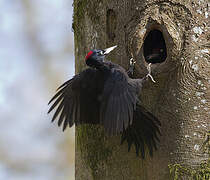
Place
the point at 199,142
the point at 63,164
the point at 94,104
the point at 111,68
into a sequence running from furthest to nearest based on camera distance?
the point at 63,164 < the point at 94,104 < the point at 111,68 < the point at 199,142

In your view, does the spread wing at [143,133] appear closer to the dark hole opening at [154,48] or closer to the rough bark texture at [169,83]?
the rough bark texture at [169,83]

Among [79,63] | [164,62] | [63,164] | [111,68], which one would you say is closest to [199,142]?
[164,62]

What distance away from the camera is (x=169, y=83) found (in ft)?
10.00

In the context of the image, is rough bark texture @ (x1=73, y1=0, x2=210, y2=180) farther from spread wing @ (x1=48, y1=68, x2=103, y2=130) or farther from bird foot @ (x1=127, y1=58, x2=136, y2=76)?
spread wing @ (x1=48, y1=68, x2=103, y2=130)

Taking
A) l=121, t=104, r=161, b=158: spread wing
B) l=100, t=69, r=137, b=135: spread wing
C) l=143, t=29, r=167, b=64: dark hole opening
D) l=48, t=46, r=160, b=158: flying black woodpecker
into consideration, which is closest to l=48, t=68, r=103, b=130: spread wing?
l=48, t=46, r=160, b=158: flying black woodpecker

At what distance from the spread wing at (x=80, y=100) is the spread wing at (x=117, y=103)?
17cm

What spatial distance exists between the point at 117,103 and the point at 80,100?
18.8 inches

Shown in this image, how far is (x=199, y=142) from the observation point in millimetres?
2990

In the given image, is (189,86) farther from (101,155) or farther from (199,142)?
(101,155)

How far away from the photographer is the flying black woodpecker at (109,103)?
3.02 meters

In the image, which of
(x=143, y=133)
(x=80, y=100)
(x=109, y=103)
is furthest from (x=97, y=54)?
(x=143, y=133)

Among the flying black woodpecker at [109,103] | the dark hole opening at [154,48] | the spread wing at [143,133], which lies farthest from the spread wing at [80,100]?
the dark hole opening at [154,48]

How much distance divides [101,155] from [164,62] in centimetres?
79

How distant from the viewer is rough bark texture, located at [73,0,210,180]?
301 centimetres
